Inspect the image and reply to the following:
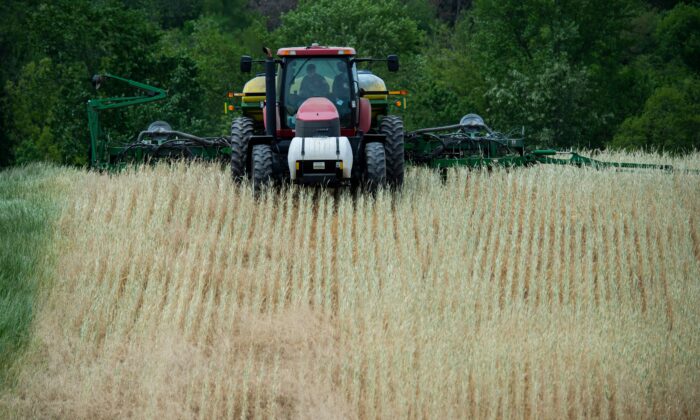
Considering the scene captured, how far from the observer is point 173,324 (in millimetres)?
8789

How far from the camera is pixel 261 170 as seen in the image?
12953 mm

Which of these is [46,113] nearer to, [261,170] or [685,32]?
[685,32]

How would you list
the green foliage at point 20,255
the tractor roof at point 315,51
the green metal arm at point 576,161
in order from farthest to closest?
the green metal arm at point 576,161, the tractor roof at point 315,51, the green foliage at point 20,255

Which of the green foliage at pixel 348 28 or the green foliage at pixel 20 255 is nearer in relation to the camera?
the green foliage at pixel 20 255

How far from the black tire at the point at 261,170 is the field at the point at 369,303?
0.22 meters

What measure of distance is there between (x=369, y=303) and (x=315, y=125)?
4.29m

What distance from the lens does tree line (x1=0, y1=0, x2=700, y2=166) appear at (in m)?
29.3

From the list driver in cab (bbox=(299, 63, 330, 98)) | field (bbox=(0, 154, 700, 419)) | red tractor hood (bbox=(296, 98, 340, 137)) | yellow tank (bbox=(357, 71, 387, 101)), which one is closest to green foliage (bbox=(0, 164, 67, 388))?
field (bbox=(0, 154, 700, 419))

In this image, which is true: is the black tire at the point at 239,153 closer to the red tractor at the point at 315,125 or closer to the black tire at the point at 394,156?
the red tractor at the point at 315,125

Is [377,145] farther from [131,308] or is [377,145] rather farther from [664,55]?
[664,55]

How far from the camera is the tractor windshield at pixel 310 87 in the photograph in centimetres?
1362

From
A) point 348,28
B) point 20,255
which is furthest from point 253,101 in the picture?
point 348,28

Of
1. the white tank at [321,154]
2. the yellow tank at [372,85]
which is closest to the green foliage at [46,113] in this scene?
the yellow tank at [372,85]

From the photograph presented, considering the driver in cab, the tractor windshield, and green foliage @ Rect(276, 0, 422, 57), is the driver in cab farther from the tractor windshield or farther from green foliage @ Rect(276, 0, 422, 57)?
green foliage @ Rect(276, 0, 422, 57)
